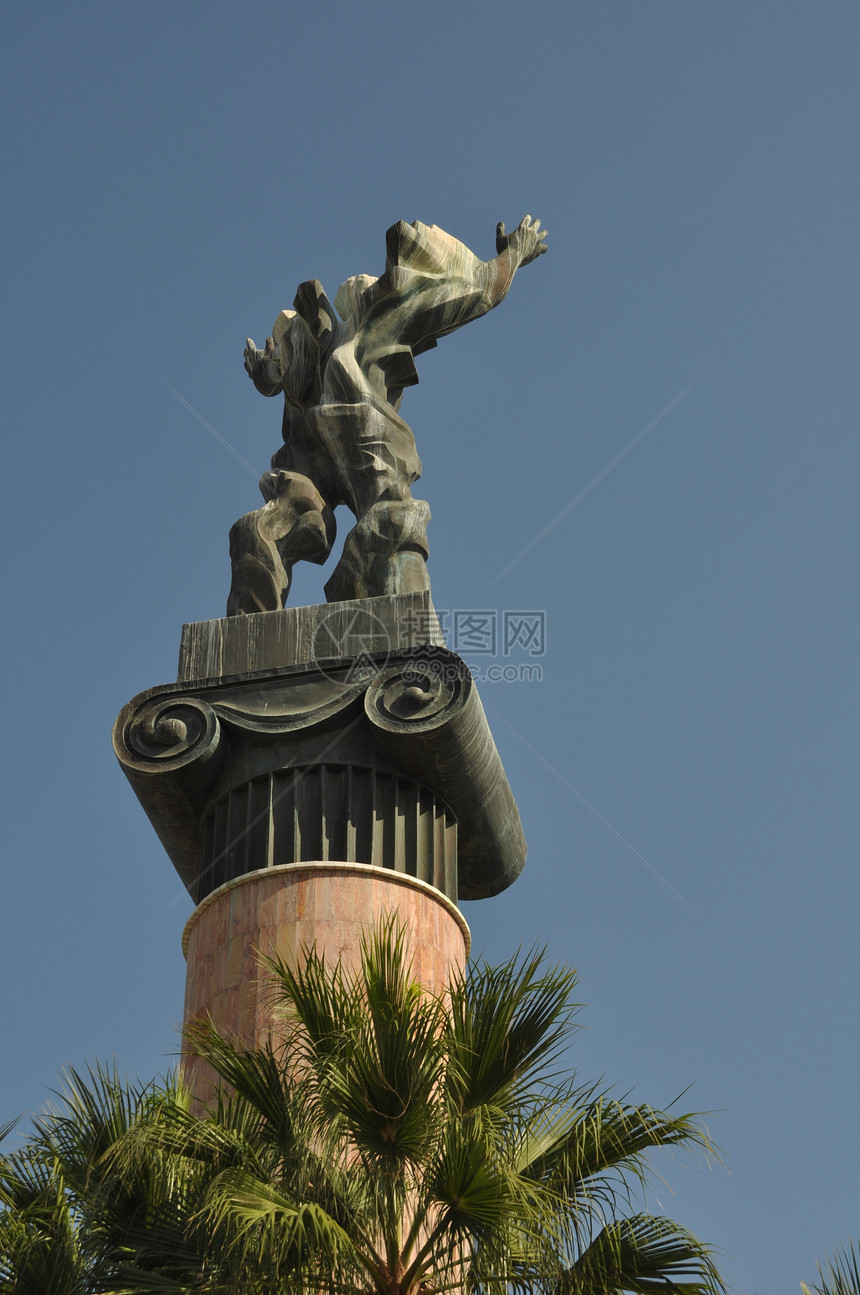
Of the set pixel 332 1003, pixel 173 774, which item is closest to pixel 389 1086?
pixel 332 1003

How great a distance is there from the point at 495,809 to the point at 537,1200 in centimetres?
618

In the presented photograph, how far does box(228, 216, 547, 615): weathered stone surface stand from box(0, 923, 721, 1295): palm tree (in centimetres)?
638

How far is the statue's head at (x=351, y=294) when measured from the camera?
17.6 m

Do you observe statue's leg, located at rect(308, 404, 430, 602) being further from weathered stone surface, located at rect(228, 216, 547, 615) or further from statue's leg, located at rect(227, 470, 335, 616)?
statue's leg, located at rect(227, 470, 335, 616)

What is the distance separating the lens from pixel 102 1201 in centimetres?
885

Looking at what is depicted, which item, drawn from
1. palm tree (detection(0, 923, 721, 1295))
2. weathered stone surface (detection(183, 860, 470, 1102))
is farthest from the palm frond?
weathered stone surface (detection(183, 860, 470, 1102))

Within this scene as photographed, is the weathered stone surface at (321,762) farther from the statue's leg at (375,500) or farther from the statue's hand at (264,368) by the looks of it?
the statue's hand at (264,368)

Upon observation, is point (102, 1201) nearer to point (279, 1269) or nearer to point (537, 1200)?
point (279, 1269)

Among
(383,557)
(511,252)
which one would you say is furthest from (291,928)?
(511,252)

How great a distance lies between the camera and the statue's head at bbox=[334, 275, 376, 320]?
57.7ft

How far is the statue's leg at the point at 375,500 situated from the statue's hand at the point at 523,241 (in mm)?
3355

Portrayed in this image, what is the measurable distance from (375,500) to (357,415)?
1045 millimetres

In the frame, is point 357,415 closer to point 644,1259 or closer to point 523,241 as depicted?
point 523,241

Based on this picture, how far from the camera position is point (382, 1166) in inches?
339
